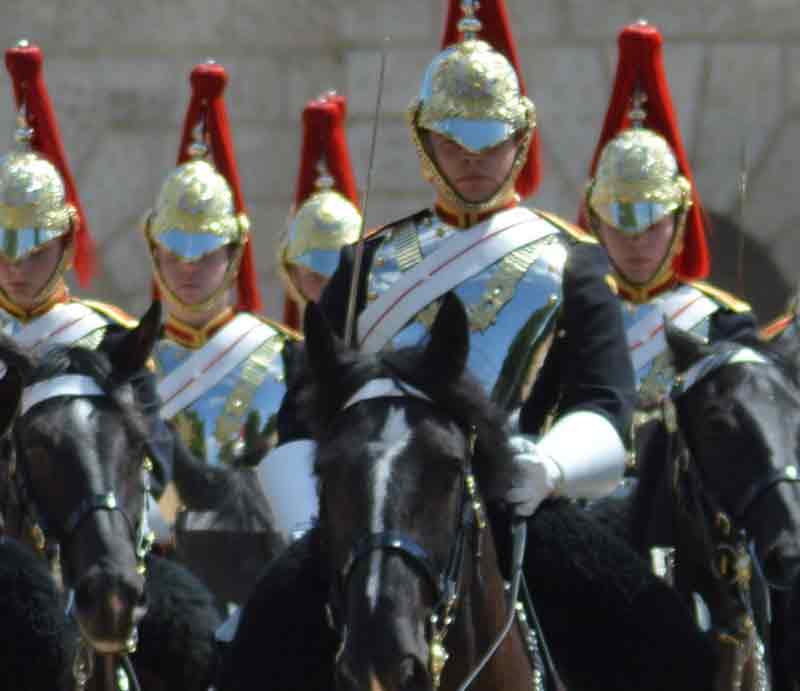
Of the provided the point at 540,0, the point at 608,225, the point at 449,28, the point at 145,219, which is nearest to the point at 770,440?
the point at 449,28

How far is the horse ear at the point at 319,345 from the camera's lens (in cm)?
531

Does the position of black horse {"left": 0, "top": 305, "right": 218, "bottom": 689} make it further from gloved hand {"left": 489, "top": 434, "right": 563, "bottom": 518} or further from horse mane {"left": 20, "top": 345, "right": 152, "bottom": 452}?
gloved hand {"left": 489, "top": 434, "right": 563, "bottom": 518}

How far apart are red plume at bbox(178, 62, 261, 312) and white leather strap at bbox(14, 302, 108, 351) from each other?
1827 millimetres

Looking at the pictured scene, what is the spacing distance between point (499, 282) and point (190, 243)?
3.30 meters

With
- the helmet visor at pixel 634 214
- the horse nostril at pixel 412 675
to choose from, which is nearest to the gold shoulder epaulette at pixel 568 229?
the horse nostril at pixel 412 675

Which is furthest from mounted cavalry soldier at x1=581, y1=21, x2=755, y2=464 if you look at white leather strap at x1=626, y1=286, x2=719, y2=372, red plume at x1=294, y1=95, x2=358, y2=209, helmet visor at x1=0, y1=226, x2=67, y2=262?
helmet visor at x1=0, y1=226, x2=67, y2=262

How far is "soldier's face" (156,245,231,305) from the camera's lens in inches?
361

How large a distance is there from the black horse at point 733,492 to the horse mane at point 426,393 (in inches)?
34.2

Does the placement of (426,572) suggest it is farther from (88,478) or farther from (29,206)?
(29,206)

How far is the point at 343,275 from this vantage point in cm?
601

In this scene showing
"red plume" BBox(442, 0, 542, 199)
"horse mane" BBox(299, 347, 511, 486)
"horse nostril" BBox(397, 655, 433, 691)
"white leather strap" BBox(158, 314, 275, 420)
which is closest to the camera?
"horse nostril" BBox(397, 655, 433, 691)

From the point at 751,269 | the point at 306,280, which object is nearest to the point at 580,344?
the point at 306,280

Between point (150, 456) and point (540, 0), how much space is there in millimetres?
5993

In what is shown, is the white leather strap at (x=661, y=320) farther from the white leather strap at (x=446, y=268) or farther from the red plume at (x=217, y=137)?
the white leather strap at (x=446, y=268)
